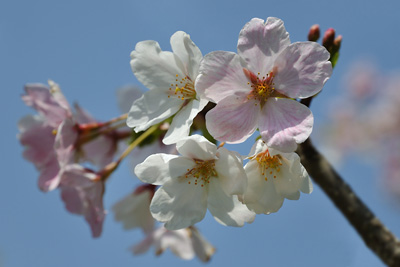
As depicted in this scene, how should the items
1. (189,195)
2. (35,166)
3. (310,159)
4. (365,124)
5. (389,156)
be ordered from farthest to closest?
(365,124)
(389,156)
(35,166)
(310,159)
(189,195)

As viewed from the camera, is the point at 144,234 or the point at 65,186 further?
the point at 144,234

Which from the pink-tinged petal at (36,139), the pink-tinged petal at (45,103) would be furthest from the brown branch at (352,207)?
the pink-tinged petal at (36,139)

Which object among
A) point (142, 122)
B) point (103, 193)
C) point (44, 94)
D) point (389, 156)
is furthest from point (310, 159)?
point (389, 156)

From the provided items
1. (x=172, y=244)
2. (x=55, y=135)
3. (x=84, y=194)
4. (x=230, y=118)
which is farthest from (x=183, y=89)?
(x=172, y=244)

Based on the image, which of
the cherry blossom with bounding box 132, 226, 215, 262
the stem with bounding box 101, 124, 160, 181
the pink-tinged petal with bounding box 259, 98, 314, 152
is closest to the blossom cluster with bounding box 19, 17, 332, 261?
the pink-tinged petal with bounding box 259, 98, 314, 152

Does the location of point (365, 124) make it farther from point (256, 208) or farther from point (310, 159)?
point (256, 208)

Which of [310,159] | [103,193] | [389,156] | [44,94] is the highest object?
[44,94]

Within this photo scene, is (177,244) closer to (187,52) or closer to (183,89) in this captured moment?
(183,89)
